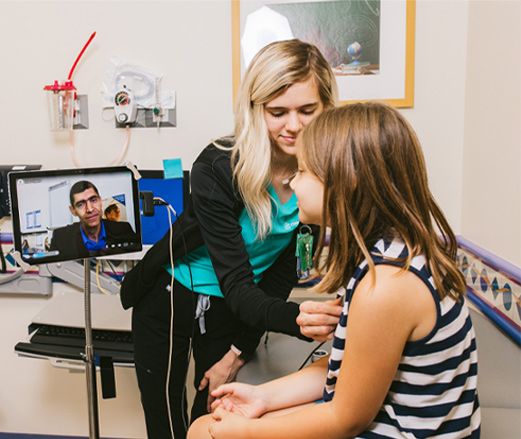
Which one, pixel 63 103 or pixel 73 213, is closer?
pixel 73 213

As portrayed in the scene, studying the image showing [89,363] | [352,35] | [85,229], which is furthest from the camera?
[352,35]

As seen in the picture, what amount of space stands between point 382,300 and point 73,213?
88cm

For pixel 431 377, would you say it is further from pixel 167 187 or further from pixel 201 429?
pixel 167 187

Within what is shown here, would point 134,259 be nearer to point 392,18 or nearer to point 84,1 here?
point 84,1

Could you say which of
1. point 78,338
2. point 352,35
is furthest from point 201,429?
point 352,35

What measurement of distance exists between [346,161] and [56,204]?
81 centimetres

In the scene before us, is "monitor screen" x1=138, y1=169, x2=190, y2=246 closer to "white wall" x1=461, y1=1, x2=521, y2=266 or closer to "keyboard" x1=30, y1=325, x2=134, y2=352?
"keyboard" x1=30, y1=325, x2=134, y2=352

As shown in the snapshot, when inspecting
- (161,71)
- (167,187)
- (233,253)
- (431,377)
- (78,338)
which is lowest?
(78,338)

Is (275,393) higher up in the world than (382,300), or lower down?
lower down

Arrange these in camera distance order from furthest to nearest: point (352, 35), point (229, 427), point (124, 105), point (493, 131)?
point (124, 105) → point (352, 35) → point (493, 131) → point (229, 427)

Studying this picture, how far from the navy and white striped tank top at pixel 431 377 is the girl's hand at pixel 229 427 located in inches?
8.3

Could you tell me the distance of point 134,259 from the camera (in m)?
2.00

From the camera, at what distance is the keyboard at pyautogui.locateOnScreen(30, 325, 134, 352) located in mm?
1624

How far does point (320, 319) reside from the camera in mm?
972
